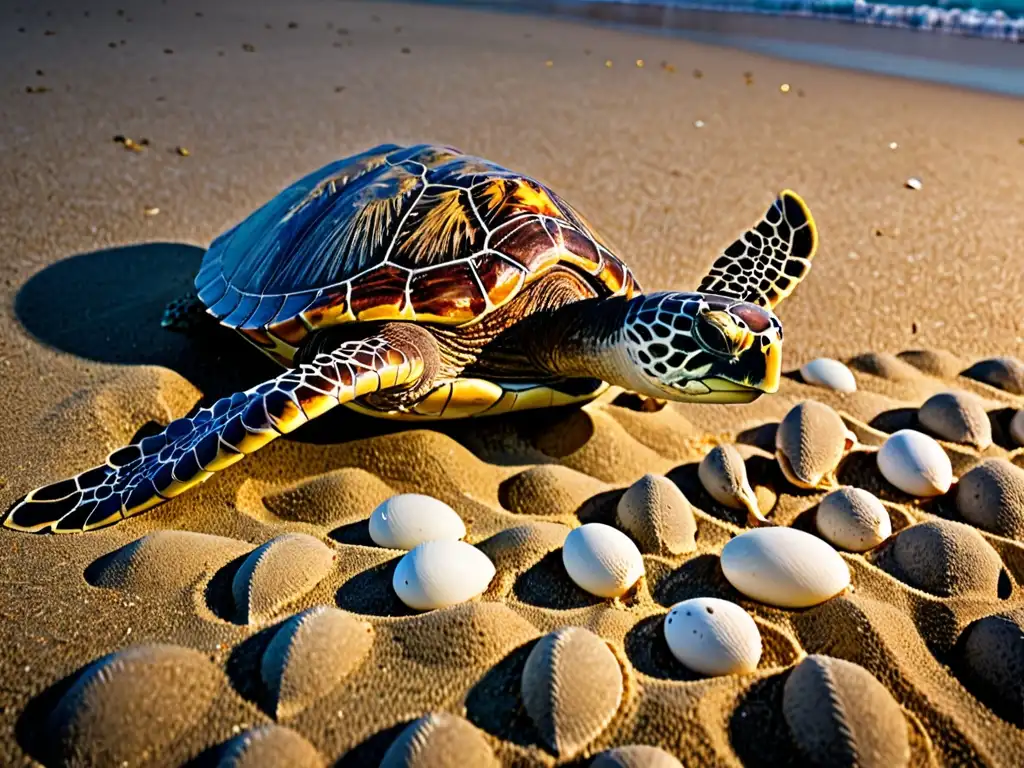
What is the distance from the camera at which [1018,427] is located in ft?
6.81

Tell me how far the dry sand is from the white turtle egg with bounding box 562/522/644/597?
46 millimetres

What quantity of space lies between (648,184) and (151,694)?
11.2 ft

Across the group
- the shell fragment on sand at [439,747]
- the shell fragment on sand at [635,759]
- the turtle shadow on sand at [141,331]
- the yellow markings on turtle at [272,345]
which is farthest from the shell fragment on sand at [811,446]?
the yellow markings on turtle at [272,345]

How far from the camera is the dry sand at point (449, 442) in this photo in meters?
1.12

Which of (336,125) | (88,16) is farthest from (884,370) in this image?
(88,16)

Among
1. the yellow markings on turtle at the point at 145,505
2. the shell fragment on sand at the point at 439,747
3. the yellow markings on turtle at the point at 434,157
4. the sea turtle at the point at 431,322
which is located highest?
the yellow markings on turtle at the point at 434,157

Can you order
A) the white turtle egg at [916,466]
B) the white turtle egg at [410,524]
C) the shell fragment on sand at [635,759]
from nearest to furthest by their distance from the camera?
1. the shell fragment on sand at [635,759]
2. the white turtle egg at [410,524]
3. the white turtle egg at [916,466]

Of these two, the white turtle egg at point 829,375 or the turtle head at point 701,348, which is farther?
the white turtle egg at point 829,375

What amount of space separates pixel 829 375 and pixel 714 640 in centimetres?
148

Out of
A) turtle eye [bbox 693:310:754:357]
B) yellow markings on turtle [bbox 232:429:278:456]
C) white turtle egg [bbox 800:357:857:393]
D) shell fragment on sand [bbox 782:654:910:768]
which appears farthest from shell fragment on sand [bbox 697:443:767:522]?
yellow markings on turtle [bbox 232:429:278:456]

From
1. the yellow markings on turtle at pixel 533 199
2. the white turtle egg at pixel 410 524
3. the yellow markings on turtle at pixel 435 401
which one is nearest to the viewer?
the white turtle egg at pixel 410 524

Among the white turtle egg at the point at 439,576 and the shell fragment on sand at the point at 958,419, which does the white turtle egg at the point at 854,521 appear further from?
the white turtle egg at the point at 439,576

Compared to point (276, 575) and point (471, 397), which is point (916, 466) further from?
point (276, 575)

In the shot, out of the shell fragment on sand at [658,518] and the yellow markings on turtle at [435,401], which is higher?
the yellow markings on turtle at [435,401]
